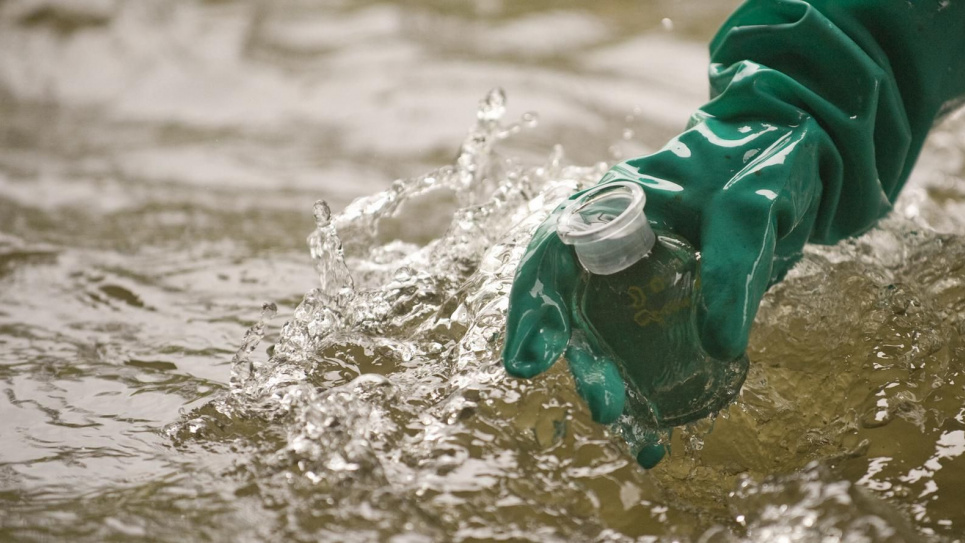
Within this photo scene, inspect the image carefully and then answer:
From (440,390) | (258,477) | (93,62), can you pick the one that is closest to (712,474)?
(440,390)

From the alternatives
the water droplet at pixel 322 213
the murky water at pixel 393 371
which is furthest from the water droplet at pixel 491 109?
the water droplet at pixel 322 213

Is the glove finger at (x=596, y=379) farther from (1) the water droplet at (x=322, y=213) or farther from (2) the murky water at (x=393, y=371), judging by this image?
(1) the water droplet at (x=322, y=213)

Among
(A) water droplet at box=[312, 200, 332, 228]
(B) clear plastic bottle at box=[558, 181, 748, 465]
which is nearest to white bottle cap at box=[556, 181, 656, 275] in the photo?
(B) clear plastic bottle at box=[558, 181, 748, 465]

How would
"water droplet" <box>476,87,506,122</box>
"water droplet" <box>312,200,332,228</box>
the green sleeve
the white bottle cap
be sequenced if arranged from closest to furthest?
the white bottle cap, the green sleeve, "water droplet" <box>312,200,332,228</box>, "water droplet" <box>476,87,506,122</box>

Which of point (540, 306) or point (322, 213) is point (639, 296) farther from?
point (322, 213)

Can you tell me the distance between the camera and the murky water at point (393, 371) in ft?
3.21

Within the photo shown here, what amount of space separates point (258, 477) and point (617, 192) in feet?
1.57

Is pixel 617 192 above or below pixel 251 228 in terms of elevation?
above

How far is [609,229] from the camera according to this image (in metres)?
0.88

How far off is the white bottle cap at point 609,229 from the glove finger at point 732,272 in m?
0.06

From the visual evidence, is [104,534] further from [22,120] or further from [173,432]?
[22,120]

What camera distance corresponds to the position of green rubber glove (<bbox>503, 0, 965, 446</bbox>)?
2.98ft

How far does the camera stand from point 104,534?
3.15 feet

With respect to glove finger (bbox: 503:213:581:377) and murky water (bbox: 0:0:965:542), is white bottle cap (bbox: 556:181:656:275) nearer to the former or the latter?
glove finger (bbox: 503:213:581:377)
